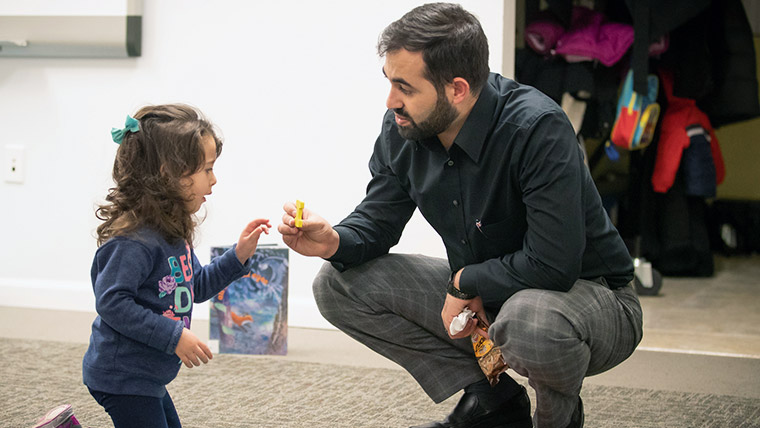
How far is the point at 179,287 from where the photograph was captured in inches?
56.3

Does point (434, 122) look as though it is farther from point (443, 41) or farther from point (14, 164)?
point (14, 164)

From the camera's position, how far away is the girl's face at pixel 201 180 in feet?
4.74

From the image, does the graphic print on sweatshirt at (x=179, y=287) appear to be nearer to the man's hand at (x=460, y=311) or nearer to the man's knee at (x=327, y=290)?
the man's knee at (x=327, y=290)

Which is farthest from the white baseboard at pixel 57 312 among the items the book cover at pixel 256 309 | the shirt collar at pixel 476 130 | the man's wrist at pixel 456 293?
the shirt collar at pixel 476 130

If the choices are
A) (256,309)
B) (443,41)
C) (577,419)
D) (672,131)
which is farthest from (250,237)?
(672,131)

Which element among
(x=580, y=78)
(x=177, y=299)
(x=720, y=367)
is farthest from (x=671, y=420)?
(x=580, y=78)

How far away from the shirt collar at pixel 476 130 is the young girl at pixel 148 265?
39cm

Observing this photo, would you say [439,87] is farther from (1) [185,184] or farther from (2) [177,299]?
(2) [177,299]

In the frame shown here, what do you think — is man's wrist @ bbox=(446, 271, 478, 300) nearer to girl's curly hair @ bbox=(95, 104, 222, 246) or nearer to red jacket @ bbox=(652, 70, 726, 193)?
girl's curly hair @ bbox=(95, 104, 222, 246)

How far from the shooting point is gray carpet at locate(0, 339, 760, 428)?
68.7 inches

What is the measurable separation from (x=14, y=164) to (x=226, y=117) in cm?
80

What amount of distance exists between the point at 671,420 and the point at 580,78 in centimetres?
166

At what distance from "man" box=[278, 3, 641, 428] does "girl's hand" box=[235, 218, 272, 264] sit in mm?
63

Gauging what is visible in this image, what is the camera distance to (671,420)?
179cm
